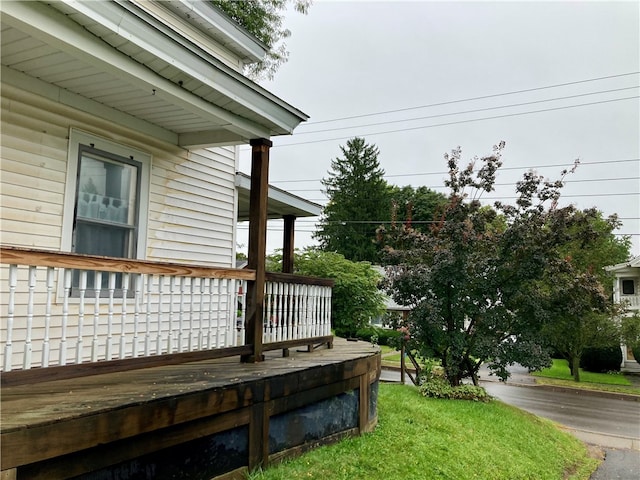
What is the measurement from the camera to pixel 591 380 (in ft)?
64.2

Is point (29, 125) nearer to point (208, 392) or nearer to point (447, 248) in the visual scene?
point (208, 392)

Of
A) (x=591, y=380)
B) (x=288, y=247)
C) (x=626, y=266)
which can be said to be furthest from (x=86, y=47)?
(x=626, y=266)

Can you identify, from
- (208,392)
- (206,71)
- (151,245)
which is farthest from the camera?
(151,245)

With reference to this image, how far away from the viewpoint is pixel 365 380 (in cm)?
565

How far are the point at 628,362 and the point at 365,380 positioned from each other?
79.8ft

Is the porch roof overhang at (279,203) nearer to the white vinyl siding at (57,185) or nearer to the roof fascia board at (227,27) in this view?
the white vinyl siding at (57,185)

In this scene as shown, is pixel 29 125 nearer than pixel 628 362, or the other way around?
pixel 29 125

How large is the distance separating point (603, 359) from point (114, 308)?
76.2ft

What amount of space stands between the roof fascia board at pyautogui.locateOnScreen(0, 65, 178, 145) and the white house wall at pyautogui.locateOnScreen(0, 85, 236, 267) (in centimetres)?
6

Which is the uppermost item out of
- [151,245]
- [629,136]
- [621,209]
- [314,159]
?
[314,159]

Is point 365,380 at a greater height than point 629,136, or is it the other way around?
point 629,136

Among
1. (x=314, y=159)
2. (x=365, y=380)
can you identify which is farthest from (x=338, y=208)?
(x=365, y=380)

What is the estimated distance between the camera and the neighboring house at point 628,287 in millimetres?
23812

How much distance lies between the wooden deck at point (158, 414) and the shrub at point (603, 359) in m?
20.9
